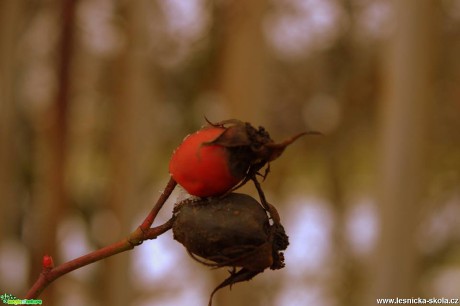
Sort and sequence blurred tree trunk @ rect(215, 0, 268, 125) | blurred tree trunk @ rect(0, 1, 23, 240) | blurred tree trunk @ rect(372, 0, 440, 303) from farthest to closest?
blurred tree trunk @ rect(0, 1, 23, 240), blurred tree trunk @ rect(215, 0, 268, 125), blurred tree trunk @ rect(372, 0, 440, 303)

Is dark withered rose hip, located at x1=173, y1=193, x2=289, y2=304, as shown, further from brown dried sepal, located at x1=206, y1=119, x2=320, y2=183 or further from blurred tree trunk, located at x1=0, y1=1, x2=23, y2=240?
blurred tree trunk, located at x1=0, y1=1, x2=23, y2=240

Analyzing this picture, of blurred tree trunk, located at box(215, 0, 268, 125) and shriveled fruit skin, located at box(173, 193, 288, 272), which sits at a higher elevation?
blurred tree trunk, located at box(215, 0, 268, 125)

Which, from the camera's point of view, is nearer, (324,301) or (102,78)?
(102,78)

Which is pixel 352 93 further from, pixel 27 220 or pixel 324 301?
pixel 27 220

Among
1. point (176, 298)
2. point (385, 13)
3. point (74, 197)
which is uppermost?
point (385, 13)

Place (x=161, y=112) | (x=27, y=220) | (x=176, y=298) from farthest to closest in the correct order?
(x=176, y=298) < (x=161, y=112) < (x=27, y=220)

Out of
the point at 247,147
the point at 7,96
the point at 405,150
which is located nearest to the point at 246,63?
the point at 405,150

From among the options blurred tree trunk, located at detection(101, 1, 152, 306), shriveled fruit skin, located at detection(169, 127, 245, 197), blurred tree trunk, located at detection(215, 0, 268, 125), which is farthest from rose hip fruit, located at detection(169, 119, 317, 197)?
blurred tree trunk, located at detection(101, 1, 152, 306)

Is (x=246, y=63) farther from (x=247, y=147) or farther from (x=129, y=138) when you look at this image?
(x=247, y=147)

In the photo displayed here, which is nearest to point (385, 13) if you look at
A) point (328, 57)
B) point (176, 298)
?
point (328, 57)
